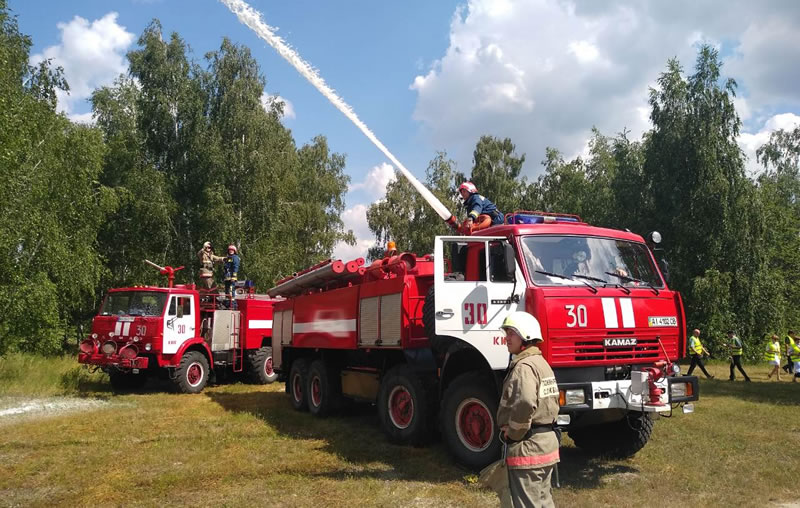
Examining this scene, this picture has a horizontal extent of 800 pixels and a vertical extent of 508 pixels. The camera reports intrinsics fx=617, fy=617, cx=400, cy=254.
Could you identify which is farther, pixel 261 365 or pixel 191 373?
pixel 261 365

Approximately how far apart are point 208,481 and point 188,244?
2316cm

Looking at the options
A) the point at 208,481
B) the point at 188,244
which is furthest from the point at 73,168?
the point at 208,481

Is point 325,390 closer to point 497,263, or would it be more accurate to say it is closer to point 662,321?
point 497,263

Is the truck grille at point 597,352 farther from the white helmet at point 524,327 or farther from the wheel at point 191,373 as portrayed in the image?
the wheel at point 191,373

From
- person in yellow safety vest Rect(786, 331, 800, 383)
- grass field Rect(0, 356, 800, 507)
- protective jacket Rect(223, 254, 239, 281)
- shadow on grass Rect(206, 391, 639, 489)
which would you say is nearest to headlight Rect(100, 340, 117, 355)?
grass field Rect(0, 356, 800, 507)

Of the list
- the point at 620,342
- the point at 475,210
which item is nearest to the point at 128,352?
the point at 475,210

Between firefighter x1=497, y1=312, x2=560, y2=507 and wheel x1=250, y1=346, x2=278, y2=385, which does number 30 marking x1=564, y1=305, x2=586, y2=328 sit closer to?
firefighter x1=497, y1=312, x2=560, y2=507

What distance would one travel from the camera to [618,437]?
24.6ft

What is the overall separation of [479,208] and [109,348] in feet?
31.3

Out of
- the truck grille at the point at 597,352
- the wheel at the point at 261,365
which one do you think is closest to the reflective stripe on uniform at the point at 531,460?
the truck grille at the point at 597,352

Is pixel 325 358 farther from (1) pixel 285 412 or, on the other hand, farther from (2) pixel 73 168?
(2) pixel 73 168

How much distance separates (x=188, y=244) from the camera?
28.1m

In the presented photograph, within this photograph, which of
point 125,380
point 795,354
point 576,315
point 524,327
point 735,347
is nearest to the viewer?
point 524,327

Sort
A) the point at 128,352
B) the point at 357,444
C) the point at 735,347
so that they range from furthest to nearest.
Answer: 1. the point at 735,347
2. the point at 128,352
3. the point at 357,444
